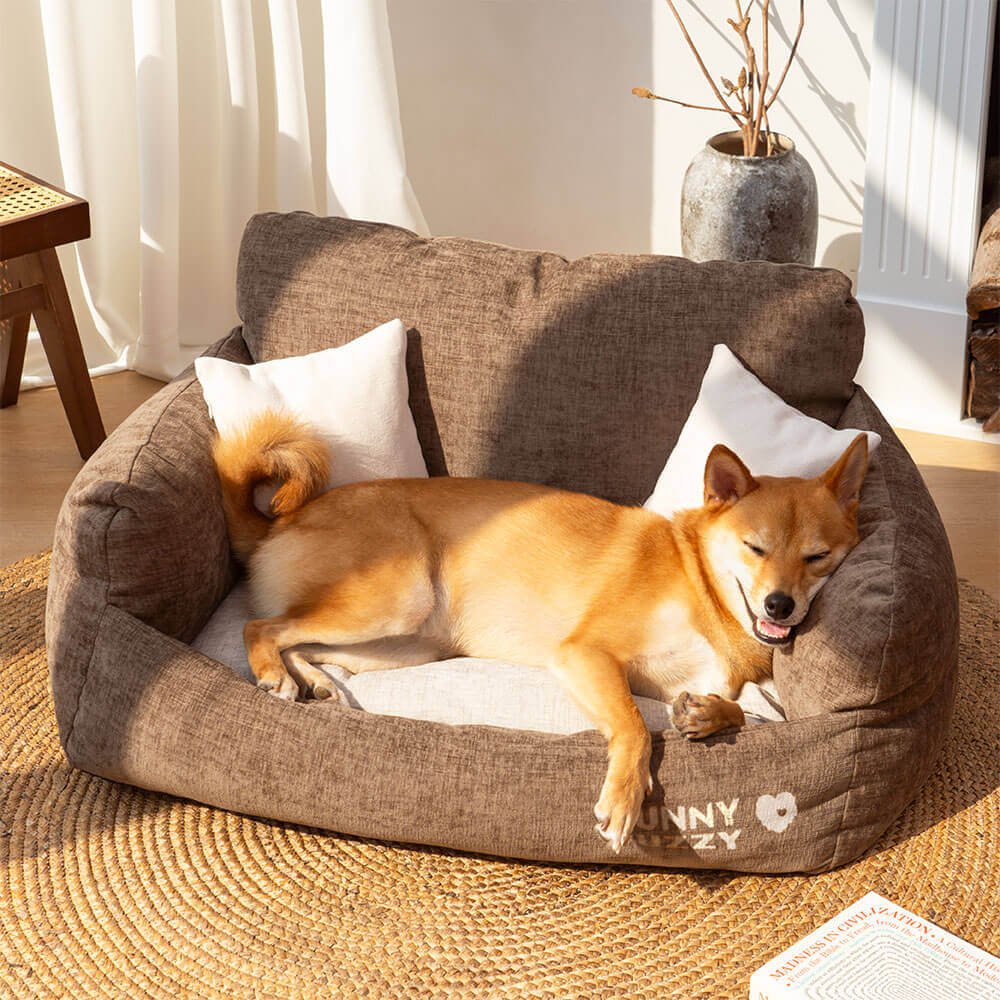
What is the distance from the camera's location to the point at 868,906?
166 centimetres

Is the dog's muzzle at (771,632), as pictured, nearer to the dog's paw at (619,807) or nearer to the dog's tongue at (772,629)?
the dog's tongue at (772,629)

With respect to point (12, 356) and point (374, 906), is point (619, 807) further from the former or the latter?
point (12, 356)

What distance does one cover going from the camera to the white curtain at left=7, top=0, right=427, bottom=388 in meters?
3.50

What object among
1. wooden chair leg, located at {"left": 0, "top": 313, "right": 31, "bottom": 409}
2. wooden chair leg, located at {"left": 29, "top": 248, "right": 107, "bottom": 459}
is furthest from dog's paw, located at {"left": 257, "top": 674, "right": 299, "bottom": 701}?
wooden chair leg, located at {"left": 0, "top": 313, "right": 31, "bottom": 409}

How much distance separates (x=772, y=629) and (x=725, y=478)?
9.6 inches

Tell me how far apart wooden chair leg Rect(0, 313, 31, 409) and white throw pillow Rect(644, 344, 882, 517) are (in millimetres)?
1899

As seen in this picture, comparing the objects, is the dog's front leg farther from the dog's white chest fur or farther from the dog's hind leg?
the dog's hind leg

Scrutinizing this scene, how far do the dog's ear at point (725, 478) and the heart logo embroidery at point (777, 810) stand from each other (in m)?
0.46

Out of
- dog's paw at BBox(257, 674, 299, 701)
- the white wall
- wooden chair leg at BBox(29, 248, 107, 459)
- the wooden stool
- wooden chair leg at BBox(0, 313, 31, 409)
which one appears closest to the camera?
dog's paw at BBox(257, 674, 299, 701)

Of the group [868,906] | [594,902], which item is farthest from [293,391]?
[868,906]

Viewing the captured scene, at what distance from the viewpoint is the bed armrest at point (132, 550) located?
189cm

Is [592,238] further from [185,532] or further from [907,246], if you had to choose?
[185,532]

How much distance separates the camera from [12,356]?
3.43m

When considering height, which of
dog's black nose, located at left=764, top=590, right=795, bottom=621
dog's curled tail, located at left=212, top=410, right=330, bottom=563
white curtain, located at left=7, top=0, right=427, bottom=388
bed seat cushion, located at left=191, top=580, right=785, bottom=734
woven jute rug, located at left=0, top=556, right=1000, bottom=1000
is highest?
white curtain, located at left=7, top=0, right=427, bottom=388
